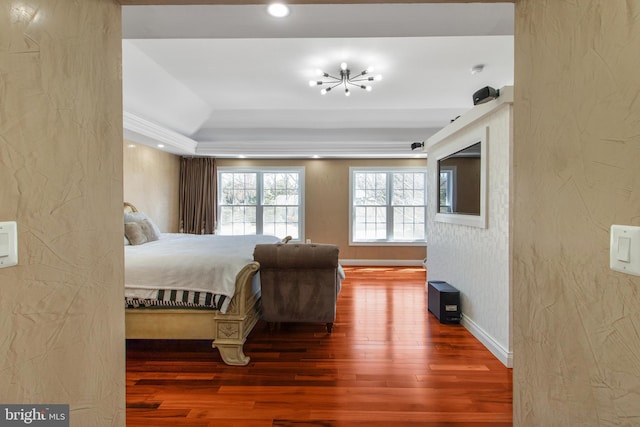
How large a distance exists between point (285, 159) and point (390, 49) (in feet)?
12.0

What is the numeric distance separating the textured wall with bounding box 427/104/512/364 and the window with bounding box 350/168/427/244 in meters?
2.93

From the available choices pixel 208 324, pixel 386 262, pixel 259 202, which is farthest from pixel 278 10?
pixel 386 262

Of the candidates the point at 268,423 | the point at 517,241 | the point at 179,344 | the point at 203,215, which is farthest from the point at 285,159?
the point at 517,241

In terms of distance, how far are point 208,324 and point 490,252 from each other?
242 centimetres

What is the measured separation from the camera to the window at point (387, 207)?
21.8 feet

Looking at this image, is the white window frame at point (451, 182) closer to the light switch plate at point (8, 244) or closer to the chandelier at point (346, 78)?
the chandelier at point (346, 78)

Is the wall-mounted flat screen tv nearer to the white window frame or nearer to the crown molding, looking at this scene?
the white window frame

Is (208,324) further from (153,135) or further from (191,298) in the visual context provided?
(153,135)

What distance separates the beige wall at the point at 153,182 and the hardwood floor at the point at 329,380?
2774 millimetres

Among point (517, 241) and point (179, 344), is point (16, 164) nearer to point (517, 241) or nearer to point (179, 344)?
point (517, 241)

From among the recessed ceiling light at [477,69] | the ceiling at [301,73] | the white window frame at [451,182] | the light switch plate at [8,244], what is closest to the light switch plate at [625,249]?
the light switch plate at [8,244]

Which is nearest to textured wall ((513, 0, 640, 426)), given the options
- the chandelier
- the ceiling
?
the ceiling

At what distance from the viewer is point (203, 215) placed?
6469mm

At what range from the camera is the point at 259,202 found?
22.2ft
